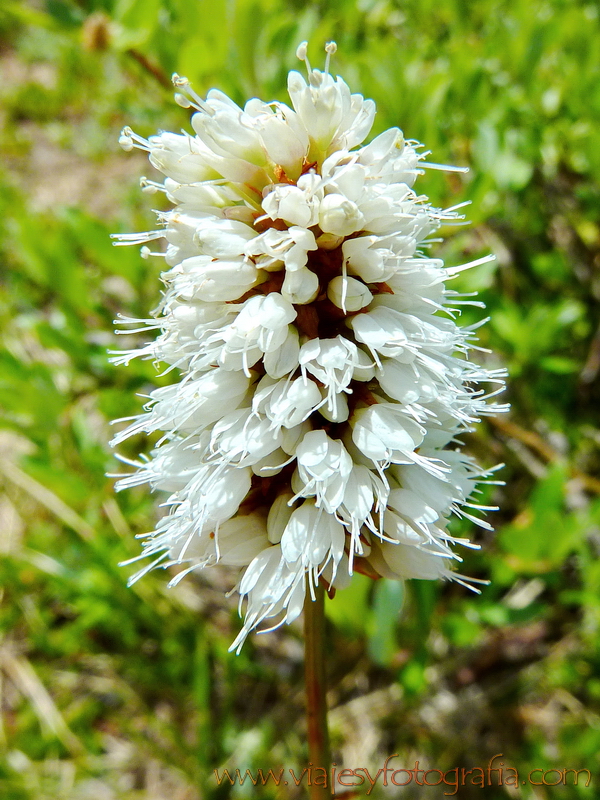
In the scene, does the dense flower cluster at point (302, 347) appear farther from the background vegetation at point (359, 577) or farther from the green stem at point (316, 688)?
the background vegetation at point (359, 577)

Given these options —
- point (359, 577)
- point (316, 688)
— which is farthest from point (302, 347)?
point (359, 577)

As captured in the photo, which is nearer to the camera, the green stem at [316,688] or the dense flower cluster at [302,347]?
the dense flower cluster at [302,347]

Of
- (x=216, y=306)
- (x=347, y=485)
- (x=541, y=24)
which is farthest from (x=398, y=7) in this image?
(x=347, y=485)

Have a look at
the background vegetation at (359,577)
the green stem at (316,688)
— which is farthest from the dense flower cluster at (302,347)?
the background vegetation at (359,577)

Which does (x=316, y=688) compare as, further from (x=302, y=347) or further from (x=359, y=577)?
(x=359, y=577)

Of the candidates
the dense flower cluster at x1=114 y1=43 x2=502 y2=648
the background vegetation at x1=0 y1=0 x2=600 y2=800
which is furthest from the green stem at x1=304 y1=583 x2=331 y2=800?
the background vegetation at x1=0 y1=0 x2=600 y2=800

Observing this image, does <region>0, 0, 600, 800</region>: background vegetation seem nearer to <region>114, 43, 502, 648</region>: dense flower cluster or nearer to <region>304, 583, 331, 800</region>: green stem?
<region>304, 583, 331, 800</region>: green stem
